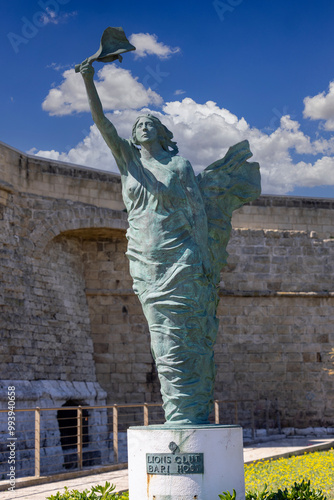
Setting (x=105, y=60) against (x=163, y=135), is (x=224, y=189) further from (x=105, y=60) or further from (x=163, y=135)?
(x=105, y=60)

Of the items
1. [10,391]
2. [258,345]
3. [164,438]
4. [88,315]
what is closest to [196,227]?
[164,438]

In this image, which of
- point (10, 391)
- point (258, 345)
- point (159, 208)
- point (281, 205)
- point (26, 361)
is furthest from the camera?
point (281, 205)

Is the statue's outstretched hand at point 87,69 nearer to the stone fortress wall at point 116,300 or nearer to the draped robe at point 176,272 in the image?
the draped robe at point 176,272

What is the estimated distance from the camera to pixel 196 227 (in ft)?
16.7

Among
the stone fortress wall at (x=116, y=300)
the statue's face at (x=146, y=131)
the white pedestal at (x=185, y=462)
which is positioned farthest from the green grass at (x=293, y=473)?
the stone fortress wall at (x=116, y=300)

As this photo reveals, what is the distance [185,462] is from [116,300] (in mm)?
9414

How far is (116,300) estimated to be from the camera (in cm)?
1386

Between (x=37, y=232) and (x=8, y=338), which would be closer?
(x=8, y=338)

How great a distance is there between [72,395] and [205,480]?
7746 millimetres

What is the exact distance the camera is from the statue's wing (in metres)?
5.40

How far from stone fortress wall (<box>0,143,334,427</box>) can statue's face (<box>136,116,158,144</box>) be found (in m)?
6.21

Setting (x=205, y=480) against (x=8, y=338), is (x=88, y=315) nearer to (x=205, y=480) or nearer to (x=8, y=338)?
(x=8, y=338)

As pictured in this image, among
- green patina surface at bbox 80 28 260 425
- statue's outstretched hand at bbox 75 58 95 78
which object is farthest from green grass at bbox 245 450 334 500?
statue's outstretched hand at bbox 75 58 95 78

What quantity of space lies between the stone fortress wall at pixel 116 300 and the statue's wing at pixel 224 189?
6020 millimetres
